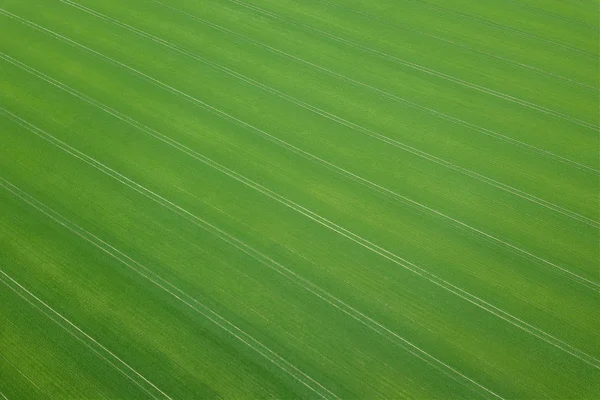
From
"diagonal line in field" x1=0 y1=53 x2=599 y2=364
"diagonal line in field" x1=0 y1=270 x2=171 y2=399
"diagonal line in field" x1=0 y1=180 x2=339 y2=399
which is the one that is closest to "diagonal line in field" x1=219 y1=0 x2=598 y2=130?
"diagonal line in field" x1=0 y1=53 x2=599 y2=364

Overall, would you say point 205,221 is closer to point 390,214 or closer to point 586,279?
point 390,214

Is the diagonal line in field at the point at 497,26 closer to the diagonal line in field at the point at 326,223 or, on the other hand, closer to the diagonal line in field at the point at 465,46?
the diagonal line in field at the point at 465,46


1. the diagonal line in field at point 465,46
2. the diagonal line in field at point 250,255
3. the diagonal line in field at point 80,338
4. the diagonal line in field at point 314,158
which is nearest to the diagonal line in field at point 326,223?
the diagonal line in field at point 250,255

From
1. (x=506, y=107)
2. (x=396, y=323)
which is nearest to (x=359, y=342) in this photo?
(x=396, y=323)

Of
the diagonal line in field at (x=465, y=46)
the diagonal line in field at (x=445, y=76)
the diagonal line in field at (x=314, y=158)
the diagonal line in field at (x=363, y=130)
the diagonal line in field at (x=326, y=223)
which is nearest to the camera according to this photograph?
the diagonal line in field at (x=326, y=223)

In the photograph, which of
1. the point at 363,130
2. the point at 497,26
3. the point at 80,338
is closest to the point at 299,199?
the point at 363,130

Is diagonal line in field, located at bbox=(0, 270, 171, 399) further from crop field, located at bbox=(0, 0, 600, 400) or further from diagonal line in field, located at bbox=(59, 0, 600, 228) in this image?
diagonal line in field, located at bbox=(59, 0, 600, 228)

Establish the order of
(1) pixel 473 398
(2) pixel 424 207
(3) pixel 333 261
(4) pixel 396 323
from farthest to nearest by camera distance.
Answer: (2) pixel 424 207 → (3) pixel 333 261 → (4) pixel 396 323 → (1) pixel 473 398

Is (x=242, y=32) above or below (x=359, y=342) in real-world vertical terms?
above
